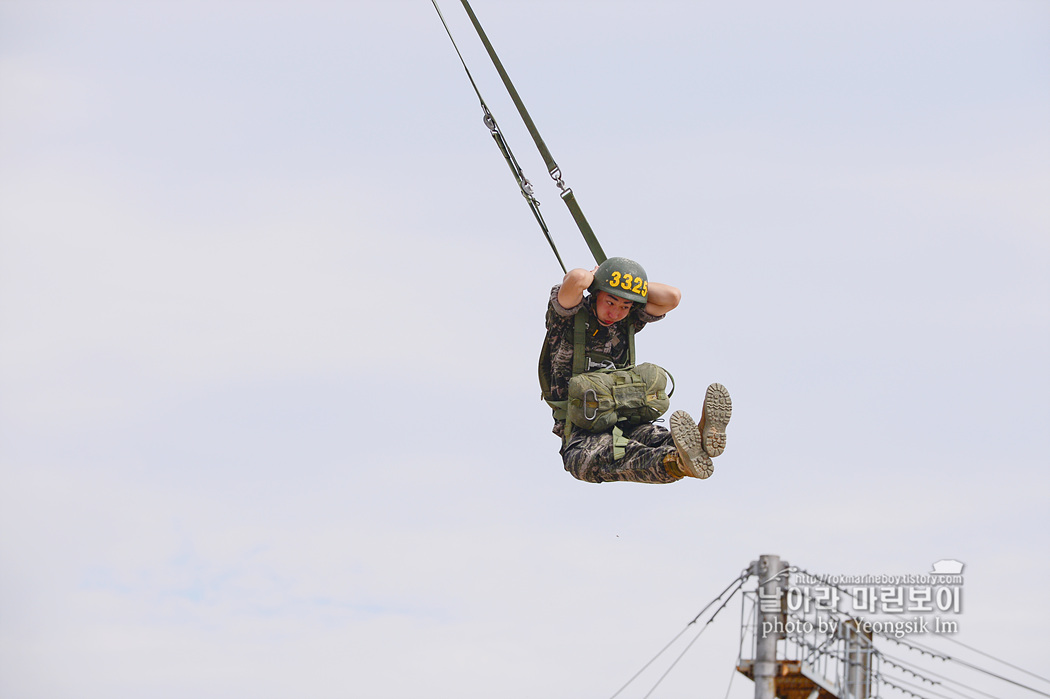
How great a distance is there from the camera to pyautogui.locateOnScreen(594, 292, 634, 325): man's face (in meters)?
17.2

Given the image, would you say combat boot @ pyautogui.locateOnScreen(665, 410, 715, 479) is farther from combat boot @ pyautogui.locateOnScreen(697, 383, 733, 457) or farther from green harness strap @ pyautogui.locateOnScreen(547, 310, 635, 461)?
green harness strap @ pyautogui.locateOnScreen(547, 310, 635, 461)

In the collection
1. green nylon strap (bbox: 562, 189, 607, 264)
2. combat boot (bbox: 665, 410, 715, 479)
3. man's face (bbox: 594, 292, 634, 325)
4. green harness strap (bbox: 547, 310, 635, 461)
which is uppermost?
green nylon strap (bbox: 562, 189, 607, 264)

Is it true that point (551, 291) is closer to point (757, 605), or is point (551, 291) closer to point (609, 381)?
point (609, 381)

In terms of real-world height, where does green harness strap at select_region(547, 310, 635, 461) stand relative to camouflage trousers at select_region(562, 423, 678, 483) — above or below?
above

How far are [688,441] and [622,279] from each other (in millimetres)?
2104

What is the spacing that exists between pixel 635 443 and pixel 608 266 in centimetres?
189

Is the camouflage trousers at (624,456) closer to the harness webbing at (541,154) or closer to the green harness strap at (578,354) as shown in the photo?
the green harness strap at (578,354)

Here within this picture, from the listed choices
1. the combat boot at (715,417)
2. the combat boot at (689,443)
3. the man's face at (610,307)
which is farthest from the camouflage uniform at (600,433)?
the combat boot at (715,417)

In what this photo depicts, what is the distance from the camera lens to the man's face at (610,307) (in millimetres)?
17234

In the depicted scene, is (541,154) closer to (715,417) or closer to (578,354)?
(578,354)

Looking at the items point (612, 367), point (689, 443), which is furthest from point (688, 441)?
point (612, 367)

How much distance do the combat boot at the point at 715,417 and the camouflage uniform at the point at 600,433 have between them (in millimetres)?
574

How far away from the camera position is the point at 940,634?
51.4 ft

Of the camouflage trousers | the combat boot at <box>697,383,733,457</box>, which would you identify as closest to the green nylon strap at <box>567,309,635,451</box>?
the camouflage trousers
